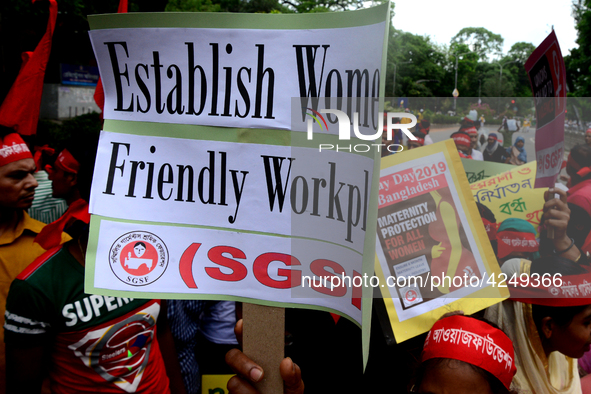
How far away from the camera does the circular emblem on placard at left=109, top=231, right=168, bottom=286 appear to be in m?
1.30

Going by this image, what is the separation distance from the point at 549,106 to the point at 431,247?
981mm

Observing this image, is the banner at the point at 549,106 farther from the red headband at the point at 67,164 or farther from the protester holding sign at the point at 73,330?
the red headband at the point at 67,164

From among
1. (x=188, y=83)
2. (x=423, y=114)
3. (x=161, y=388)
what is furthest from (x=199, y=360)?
(x=423, y=114)

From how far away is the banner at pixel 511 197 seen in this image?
207 centimetres

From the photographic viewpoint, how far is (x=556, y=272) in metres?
1.79

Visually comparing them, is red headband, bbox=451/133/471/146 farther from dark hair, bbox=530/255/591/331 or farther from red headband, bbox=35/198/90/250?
red headband, bbox=35/198/90/250

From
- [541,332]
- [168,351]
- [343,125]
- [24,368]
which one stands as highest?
[343,125]

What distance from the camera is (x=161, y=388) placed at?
6.33 feet

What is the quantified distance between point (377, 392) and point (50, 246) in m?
1.42

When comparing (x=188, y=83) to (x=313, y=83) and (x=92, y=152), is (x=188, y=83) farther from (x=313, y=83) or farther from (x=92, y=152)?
(x=92, y=152)

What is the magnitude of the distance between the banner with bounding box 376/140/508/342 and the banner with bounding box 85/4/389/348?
0.35 meters

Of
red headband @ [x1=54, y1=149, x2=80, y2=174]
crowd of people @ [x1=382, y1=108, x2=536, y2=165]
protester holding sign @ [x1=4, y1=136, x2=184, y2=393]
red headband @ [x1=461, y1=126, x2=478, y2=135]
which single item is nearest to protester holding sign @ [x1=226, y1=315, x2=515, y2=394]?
protester holding sign @ [x1=4, y1=136, x2=184, y2=393]

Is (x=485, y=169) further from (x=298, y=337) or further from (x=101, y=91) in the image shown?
(x=101, y=91)

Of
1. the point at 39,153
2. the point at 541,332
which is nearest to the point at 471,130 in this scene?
the point at 541,332
